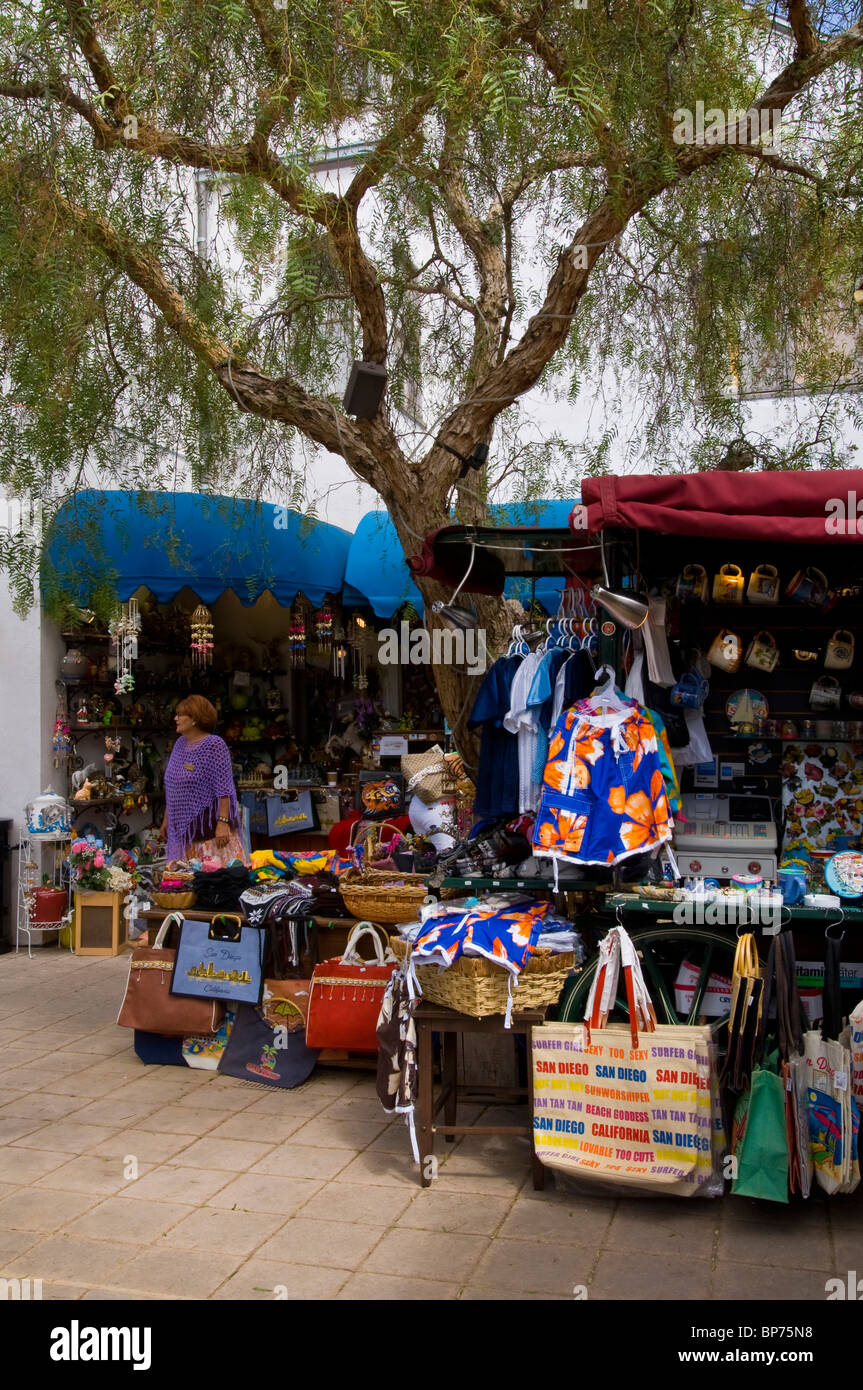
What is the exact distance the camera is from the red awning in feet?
13.4

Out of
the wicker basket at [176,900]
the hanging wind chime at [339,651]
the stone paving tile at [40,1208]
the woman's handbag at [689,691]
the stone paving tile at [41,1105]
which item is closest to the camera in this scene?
the stone paving tile at [40,1208]

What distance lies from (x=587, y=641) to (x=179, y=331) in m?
3.14

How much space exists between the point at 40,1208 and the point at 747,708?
3655mm

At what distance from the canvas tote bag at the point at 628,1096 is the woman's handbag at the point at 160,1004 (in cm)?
219

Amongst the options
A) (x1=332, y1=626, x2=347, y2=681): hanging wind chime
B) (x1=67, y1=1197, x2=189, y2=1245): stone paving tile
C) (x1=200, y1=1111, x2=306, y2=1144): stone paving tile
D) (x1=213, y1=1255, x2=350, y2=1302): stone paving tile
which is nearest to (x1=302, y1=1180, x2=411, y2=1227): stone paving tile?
(x1=213, y1=1255, x2=350, y2=1302): stone paving tile

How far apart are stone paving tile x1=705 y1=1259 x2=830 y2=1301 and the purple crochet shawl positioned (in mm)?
3973

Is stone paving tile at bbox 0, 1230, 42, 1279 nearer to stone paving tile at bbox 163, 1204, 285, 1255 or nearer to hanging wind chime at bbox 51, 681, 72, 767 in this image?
stone paving tile at bbox 163, 1204, 285, 1255

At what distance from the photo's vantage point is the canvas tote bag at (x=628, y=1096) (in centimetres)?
398

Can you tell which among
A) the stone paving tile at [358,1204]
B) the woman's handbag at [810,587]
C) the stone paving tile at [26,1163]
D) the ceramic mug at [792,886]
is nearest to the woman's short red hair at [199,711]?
the stone paving tile at [26,1163]

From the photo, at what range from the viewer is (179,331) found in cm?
645

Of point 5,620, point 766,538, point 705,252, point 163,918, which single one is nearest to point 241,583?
point 5,620

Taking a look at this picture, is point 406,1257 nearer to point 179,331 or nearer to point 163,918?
point 163,918

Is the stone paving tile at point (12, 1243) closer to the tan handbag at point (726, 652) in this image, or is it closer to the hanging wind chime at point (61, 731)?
the tan handbag at point (726, 652)

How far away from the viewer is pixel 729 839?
4.71m
